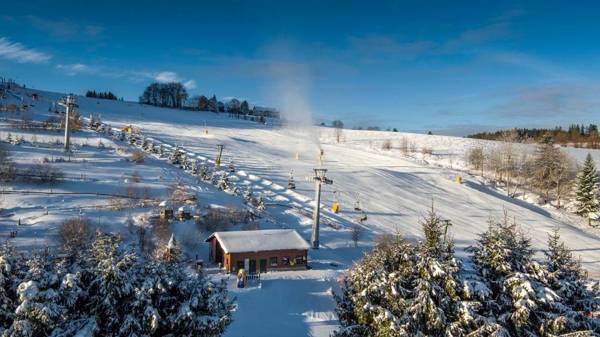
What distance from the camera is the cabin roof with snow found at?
27062 millimetres

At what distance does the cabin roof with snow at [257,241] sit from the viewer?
88.8 feet

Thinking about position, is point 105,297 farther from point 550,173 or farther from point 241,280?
point 550,173

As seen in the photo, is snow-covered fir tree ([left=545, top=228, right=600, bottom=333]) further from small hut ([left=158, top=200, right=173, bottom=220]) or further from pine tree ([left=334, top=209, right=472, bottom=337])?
small hut ([left=158, top=200, right=173, bottom=220])

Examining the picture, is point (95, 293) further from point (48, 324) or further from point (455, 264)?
point (455, 264)

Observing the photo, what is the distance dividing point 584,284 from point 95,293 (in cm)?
1509

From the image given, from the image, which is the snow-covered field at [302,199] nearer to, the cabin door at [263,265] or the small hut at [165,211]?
the cabin door at [263,265]

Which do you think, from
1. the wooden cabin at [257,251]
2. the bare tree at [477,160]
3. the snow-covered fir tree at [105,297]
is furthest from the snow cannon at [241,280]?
the bare tree at [477,160]

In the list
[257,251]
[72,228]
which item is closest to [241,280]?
[257,251]

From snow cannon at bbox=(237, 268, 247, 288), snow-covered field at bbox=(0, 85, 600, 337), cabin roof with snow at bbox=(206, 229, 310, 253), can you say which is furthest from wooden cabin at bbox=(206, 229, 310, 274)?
snow cannon at bbox=(237, 268, 247, 288)

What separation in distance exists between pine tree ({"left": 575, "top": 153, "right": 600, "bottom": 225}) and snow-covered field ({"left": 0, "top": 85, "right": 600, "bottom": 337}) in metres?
2.27

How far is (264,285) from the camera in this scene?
24.0 meters

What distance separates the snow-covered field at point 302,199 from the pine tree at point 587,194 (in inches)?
89.4

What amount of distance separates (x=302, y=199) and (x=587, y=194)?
134 ft

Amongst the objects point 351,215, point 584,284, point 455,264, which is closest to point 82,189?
point 351,215
